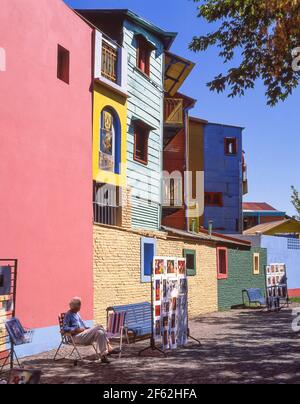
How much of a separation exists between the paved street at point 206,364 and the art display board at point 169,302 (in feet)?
1.13

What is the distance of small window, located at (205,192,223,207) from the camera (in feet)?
123

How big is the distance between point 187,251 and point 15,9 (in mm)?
11472

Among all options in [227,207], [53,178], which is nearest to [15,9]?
[53,178]

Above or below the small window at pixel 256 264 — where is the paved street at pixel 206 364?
below

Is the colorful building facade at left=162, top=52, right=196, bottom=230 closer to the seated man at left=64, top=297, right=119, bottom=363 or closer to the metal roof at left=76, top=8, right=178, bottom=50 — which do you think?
the metal roof at left=76, top=8, right=178, bottom=50

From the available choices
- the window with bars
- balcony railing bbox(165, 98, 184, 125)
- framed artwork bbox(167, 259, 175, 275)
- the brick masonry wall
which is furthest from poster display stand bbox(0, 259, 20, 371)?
balcony railing bbox(165, 98, 184, 125)

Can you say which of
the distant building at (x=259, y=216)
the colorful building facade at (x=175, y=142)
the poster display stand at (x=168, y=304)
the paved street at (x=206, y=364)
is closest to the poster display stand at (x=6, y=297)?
the paved street at (x=206, y=364)

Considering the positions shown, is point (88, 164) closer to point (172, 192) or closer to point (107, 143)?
point (107, 143)

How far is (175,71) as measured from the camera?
22.8 metres

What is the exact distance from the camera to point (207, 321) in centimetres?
1870

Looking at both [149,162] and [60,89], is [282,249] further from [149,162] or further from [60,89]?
[60,89]

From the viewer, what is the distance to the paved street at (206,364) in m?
8.73

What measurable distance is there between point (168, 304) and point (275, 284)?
39.3 ft

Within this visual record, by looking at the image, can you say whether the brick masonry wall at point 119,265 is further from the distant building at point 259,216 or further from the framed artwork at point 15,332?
the distant building at point 259,216
